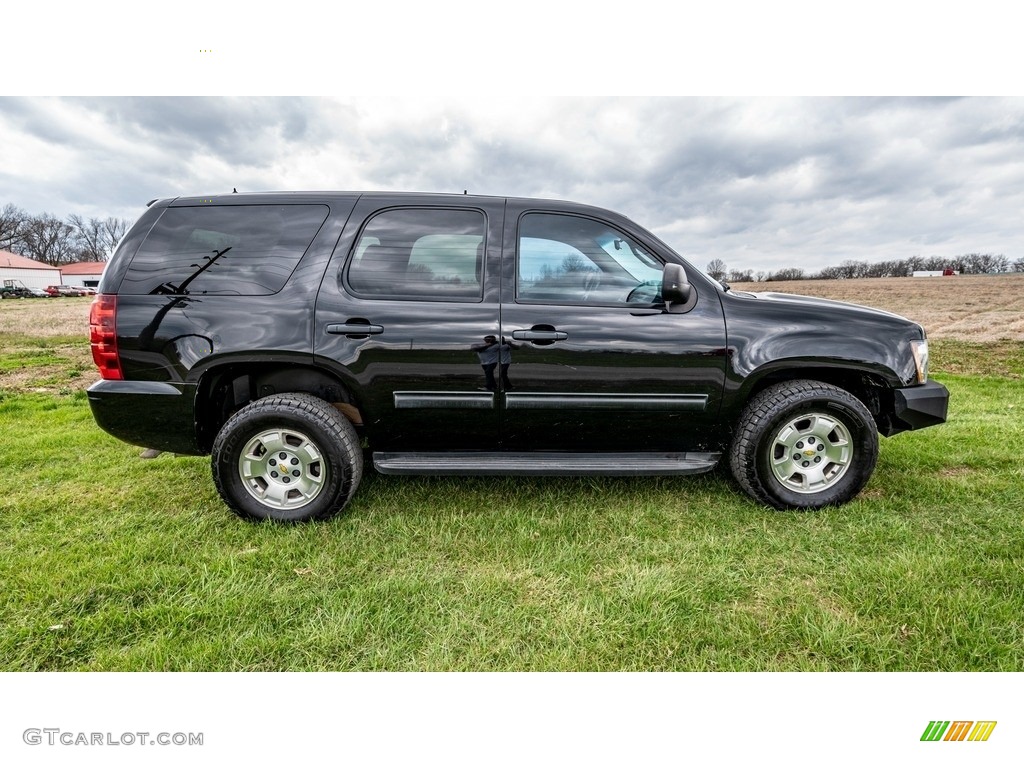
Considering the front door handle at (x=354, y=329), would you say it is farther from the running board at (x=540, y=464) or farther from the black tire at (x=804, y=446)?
the black tire at (x=804, y=446)

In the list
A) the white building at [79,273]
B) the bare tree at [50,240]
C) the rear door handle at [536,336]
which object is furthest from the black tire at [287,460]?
the white building at [79,273]

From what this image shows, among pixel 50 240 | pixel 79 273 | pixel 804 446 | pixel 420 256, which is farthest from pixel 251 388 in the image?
pixel 79 273

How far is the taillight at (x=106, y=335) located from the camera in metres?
2.68

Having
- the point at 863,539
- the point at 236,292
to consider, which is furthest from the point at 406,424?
the point at 863,539

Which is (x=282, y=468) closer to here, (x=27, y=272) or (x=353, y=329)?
(x=353, y=329)

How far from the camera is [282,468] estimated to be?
279 centimetres

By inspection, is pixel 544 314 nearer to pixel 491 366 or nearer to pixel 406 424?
pixel 491 366

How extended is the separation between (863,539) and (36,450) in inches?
225

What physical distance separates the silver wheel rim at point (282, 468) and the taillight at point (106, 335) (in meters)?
0.83

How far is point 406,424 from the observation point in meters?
2.84

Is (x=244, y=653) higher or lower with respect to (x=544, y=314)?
lower

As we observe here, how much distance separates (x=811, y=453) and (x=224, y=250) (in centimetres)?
359

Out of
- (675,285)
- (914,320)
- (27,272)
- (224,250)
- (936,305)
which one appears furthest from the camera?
(27,272)

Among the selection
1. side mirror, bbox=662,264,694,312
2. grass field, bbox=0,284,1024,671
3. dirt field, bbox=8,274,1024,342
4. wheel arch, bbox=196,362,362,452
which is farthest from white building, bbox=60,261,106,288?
side mirror, bbox=662,264,694,312
